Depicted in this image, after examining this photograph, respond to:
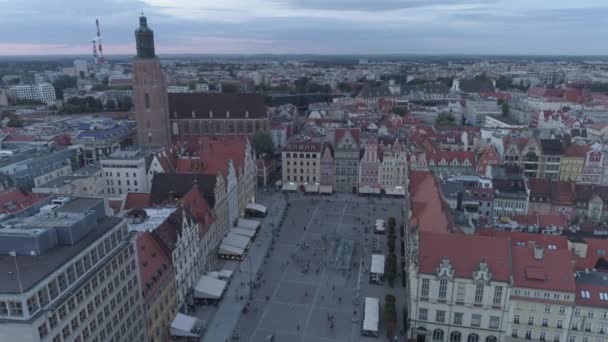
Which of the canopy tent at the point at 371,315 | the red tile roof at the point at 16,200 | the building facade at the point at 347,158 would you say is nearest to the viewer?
the canopy tent at the point at 371,315

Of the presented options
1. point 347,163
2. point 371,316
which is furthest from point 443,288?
point 347,163

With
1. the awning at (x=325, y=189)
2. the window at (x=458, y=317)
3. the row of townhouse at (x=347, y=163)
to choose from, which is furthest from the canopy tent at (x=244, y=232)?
the window at (x=458, y=317)

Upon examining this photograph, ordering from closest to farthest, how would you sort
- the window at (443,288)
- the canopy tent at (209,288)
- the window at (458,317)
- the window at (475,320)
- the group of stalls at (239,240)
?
the window at (443,288) < the window at (475,320) < the window at (458,317) < the canopy tent at (209,288) < the group of stalls at (239,240)

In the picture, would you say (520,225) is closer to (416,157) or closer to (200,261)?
(416,157)

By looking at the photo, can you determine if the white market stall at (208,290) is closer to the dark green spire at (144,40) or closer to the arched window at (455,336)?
the arched window at (455,336)

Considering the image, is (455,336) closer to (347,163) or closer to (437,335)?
(437,335)

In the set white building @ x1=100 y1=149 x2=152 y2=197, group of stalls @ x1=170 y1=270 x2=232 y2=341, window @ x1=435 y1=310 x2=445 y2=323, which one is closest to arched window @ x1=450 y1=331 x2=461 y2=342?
window @ x1=435 y1=310 x2=445 y2=323
